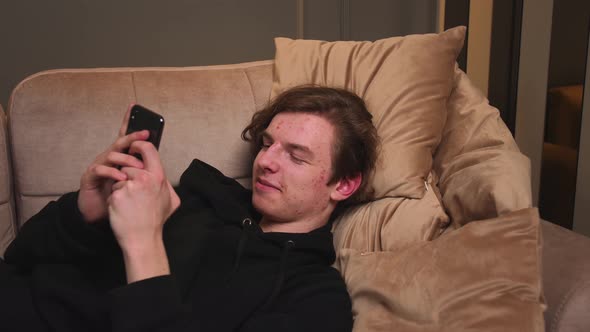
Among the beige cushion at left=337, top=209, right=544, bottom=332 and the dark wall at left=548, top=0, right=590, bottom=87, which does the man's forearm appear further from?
the dark wall at left=548, top=0, right=590, bottom=87

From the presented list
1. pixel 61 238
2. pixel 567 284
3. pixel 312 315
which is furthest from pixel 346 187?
pixel 61 238

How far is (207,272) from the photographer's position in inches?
43.8

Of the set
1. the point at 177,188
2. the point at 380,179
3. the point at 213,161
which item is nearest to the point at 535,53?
the point at 380,179

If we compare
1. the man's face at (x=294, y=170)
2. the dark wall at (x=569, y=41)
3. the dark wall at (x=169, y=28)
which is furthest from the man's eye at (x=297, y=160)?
the dark wall at (x=169, y=28)

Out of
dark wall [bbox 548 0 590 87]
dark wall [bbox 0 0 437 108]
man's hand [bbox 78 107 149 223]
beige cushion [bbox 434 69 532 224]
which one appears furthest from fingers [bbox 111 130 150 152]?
dark wall [bbox 0 0 437 108]

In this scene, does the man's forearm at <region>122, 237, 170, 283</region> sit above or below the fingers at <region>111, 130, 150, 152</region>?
below

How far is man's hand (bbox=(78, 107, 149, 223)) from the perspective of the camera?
899mm

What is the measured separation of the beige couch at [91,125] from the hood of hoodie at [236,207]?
0.43 ft

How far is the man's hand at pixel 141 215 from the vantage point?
855 millimetres

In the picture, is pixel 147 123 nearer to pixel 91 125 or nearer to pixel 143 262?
pixel 143 262

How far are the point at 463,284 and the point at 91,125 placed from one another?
95cm

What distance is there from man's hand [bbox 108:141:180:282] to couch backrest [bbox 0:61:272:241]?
56 centimetres

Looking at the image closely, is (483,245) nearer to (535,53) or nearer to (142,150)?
(142,150)

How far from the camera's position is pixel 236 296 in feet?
3.41
